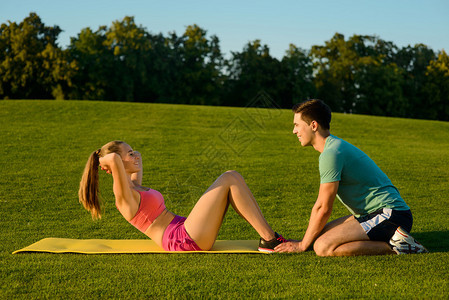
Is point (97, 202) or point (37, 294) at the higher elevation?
point (97, 202)

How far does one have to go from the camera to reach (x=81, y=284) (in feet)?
13.8

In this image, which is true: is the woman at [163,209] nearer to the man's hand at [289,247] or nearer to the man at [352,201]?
the man's hand at [289,247]

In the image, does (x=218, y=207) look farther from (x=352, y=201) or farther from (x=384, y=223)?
(x=384, y=223)

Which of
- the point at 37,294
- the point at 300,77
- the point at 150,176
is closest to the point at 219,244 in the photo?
the point at 37,294

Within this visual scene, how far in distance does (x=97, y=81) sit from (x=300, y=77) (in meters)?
22.2

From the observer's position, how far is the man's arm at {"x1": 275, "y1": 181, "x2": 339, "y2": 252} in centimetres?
488

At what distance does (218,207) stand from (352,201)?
5.10 ft

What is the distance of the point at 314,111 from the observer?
507cm

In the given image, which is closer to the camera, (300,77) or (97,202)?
(97,202)

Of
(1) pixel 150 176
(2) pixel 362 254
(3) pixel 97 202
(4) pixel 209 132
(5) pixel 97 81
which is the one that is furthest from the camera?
(5) pixel 97 81

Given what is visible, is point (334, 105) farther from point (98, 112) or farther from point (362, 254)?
point (362, 254)

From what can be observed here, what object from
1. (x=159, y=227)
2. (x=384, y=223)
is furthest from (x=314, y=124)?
(x=159, y=227)

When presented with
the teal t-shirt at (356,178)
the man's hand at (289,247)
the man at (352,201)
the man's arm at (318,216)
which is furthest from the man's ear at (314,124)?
the man's hand at (289,247)

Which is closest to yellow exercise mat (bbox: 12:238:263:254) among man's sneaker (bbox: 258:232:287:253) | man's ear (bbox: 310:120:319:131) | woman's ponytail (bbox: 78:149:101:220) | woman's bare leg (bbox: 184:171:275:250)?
man's sneaker (bbox: 258:232:287:253)
